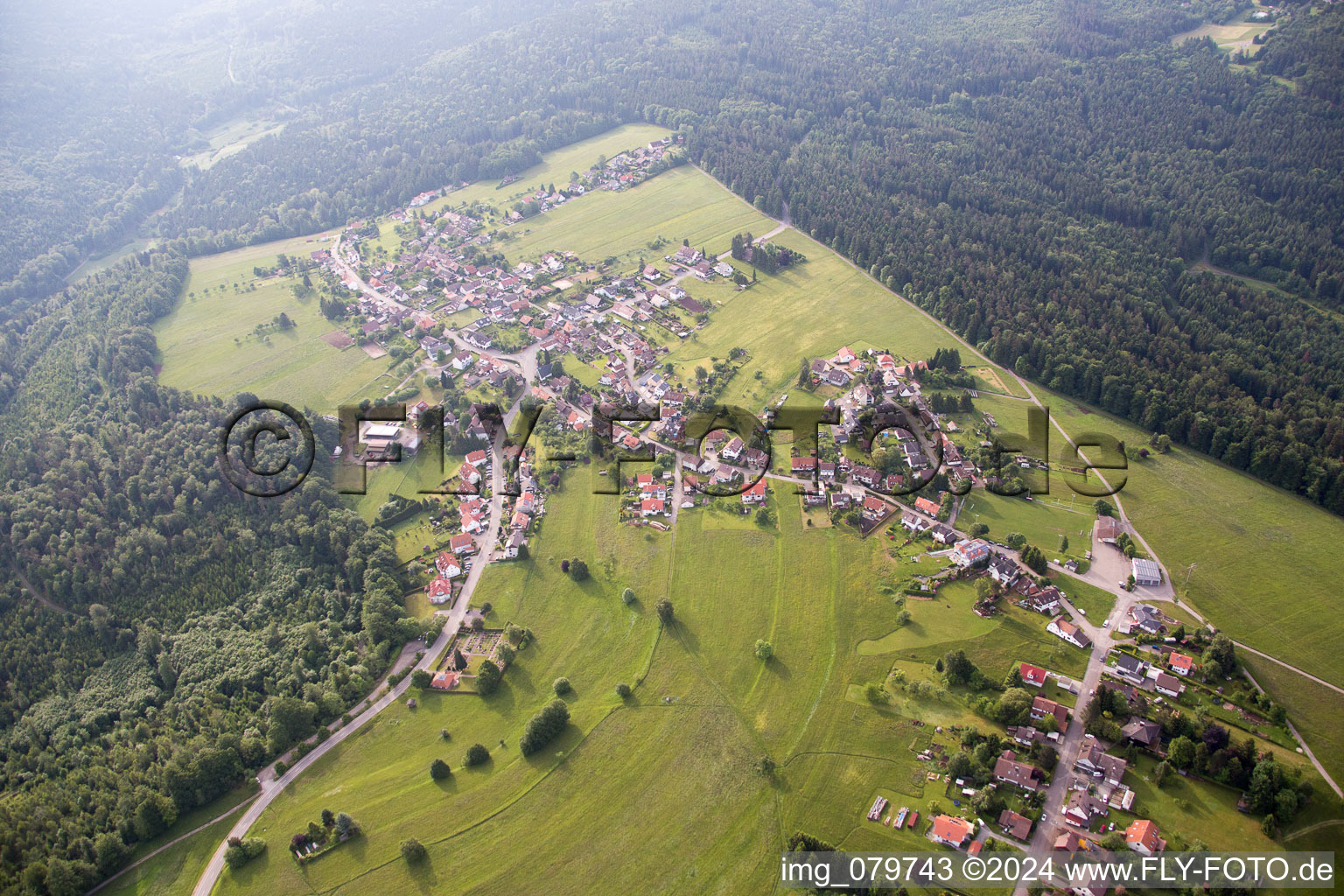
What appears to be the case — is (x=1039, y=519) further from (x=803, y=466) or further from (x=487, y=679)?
(x=487, y=679)

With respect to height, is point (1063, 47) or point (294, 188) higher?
point (1063, 47)

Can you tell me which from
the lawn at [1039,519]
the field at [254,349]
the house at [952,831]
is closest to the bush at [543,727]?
the house at [952,831]

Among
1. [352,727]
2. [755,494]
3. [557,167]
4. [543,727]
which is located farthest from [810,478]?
[557,167]

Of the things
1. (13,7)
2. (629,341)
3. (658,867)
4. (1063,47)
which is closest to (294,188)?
(629,341)

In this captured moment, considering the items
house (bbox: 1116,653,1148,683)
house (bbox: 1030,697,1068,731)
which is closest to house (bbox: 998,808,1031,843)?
house (bbox: 1030,697,1068,731)

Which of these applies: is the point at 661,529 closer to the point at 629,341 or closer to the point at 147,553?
the point at 629,341

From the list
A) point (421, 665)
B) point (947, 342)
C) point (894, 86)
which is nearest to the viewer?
point (421, 665)

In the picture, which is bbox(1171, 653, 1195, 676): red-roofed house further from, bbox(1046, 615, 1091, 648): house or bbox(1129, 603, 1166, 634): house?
bbox(1046, 615, 1091, 648): house
